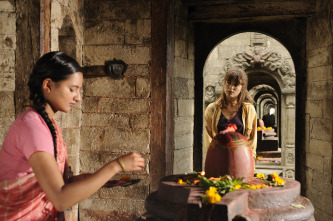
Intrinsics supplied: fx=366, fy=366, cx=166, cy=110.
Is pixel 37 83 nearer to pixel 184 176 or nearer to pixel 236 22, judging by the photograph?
pixel 184 176

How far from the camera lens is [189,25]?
5.62 meters

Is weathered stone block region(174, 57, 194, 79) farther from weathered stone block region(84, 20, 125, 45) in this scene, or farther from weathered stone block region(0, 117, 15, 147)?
weathered stone block region(0, 117, 15, 147)

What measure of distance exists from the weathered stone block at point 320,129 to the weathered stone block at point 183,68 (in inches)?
73.4

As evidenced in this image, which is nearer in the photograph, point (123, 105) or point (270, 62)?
point (123, 105)

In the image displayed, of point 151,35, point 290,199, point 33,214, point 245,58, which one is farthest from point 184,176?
point 245,58

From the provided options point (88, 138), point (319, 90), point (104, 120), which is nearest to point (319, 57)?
point (319, 90)

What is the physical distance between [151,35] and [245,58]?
16.9 feet

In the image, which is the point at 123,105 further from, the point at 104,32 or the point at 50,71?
the point at 50,71

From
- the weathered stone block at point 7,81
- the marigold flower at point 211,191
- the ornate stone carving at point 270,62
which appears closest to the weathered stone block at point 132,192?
the weathered stone block at point 7,81

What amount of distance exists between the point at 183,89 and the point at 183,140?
2.37 ft

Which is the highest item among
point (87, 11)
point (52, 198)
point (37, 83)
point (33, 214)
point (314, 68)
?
point (87, 11)

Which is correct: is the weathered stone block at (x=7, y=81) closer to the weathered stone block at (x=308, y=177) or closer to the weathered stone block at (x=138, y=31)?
the weathered stone block at (x=138, y=31)

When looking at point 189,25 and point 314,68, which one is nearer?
point 314,68

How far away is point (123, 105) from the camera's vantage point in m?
4.39
